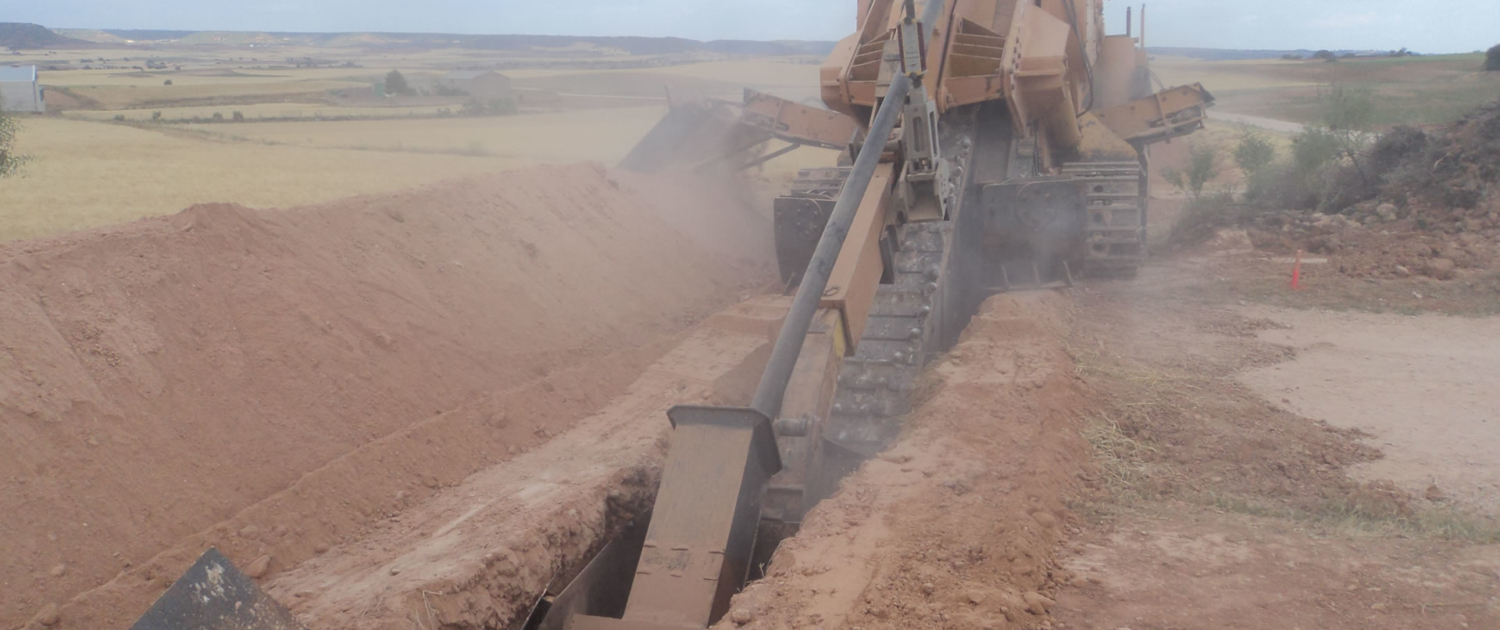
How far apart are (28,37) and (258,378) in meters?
73.7

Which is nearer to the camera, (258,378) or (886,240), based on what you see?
(886,240)

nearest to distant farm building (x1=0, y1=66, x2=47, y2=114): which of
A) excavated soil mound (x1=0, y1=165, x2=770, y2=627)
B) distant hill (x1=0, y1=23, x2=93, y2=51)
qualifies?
excavated soil mound (x1=0, y1=165, x2=770, y2=627)

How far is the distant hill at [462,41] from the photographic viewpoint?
7912 centimetres

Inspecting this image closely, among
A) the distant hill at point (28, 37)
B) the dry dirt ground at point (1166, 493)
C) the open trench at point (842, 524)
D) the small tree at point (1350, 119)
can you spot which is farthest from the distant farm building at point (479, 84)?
the dry dirt ground at point (1166, 493)

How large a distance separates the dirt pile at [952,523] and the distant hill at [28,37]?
237ft

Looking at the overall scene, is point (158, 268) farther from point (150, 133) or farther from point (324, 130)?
point (324, 130)

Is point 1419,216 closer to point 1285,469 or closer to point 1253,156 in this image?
point 1253,156

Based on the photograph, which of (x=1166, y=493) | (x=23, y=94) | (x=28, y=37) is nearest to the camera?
(x=1166, y=493)

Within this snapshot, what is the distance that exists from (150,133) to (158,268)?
16.1 m

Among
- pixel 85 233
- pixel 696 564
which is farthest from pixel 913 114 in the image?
pixel 85 233

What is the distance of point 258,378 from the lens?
6758mm

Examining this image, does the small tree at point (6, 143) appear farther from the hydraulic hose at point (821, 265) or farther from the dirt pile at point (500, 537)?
the hydraulic hose at point (821, 265)

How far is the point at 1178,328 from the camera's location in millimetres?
8961

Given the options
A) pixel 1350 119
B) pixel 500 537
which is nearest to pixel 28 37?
pixel 1350 119
